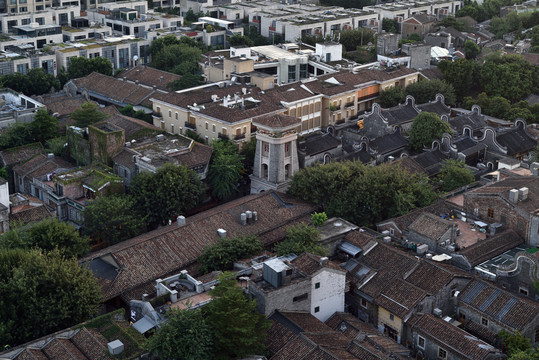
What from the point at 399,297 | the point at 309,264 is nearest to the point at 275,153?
the point at 309,264

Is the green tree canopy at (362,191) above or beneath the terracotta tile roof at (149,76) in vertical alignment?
beneath

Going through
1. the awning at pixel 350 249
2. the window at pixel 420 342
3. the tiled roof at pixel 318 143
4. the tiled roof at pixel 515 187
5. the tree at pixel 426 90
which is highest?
the tree at pixel 426 90

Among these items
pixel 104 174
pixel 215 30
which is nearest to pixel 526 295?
pixel 104 174

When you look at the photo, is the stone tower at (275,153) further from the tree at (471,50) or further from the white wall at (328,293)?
the tree at (471,50)

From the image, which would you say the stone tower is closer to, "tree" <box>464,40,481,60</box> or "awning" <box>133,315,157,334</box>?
"awning" <box>133,315,157,334</box>

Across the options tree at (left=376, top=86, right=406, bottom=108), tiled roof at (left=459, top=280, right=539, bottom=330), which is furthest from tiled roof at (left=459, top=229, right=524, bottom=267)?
tree at (left=376, top=86, right=406, bottom=108)

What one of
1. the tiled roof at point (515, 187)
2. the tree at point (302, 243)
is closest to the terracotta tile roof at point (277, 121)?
the tree at point (302, 243)

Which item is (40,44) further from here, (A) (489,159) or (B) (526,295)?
(B) (526,295)
